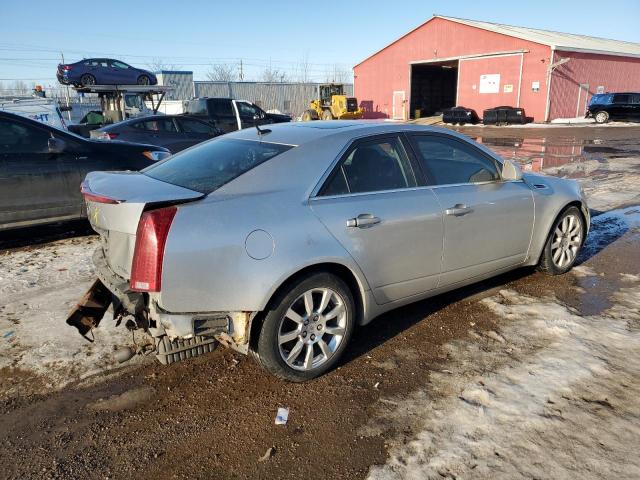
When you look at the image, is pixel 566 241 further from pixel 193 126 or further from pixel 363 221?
pixel 193 126

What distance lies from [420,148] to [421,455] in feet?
7.31

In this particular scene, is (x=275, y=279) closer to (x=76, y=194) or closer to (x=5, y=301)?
(x=5, y=301)

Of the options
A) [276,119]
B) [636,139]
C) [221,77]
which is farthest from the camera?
[221,77]

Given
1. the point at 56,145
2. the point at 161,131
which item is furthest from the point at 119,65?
the point at 56,145

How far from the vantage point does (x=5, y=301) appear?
4.51m

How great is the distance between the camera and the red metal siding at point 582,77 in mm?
30469

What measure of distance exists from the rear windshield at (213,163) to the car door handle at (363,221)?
667mm

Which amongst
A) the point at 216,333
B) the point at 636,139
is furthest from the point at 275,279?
the point at 636,139

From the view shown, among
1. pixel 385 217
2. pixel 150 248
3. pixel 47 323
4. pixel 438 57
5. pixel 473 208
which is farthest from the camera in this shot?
pixel 438 57

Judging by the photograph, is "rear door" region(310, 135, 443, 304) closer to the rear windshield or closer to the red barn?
the rear windshield

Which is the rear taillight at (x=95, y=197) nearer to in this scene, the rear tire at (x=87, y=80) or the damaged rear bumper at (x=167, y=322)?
the damaged rear bumper at (x=167, y=322)

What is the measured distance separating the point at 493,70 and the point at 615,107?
298 inches

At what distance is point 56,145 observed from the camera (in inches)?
241

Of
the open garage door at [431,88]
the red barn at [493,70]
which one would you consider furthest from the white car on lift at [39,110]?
the open garage door at [431,88]
